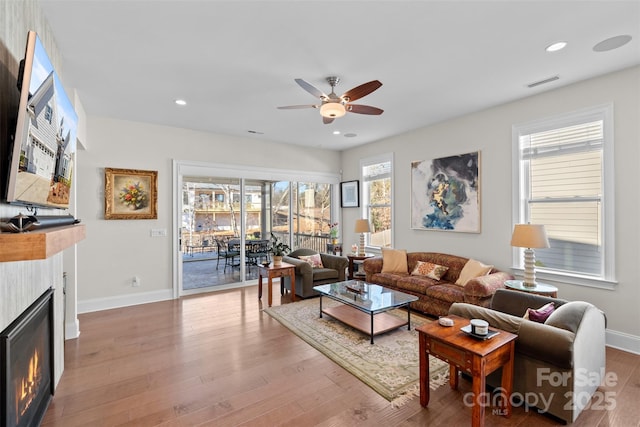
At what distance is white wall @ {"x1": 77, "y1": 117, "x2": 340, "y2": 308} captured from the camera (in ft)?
14.6

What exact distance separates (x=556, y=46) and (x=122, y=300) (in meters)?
6.22

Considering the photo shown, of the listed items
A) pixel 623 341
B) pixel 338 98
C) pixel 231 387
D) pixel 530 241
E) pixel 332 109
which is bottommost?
pixel 231 387

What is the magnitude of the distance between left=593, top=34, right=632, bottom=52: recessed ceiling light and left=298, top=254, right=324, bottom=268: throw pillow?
438 centimetres

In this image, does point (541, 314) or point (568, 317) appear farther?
point (541, 314)

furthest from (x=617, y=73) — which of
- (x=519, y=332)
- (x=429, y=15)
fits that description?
(x=519, y=332)

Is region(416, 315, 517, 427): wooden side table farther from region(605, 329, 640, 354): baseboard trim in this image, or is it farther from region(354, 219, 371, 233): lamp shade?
region(354, 219, 371, 233): lamp shade

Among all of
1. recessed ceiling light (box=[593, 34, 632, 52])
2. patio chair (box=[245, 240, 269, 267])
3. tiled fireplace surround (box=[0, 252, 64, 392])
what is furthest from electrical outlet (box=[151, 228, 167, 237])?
recessed ceiling light (box=[593, 34, 632, 52])

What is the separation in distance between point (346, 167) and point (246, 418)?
18.4 ft

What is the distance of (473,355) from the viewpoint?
74.4 inches

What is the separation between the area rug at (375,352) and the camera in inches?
98.8

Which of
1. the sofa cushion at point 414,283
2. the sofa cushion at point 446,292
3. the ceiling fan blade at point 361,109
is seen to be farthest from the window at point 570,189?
the ceiling fan blade at point 361,109

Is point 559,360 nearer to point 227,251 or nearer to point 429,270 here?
point 429,270

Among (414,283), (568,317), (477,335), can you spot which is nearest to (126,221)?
(414,283)

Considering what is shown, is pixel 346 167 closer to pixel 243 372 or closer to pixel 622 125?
pixel 622 125
